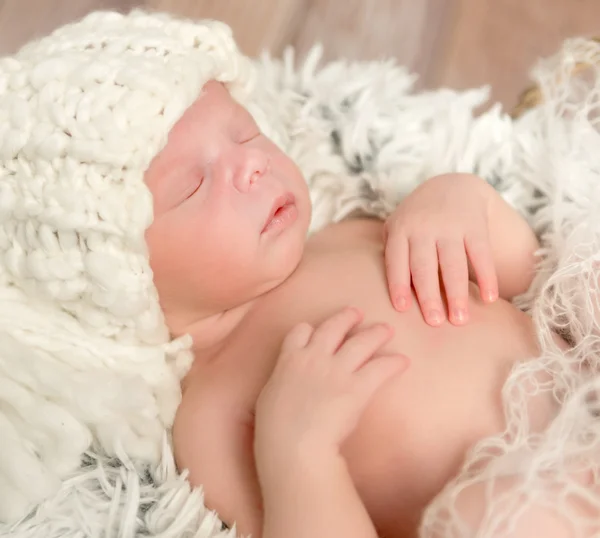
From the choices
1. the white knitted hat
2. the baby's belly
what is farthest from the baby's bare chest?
the white knitted hat

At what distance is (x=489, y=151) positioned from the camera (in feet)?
3.42

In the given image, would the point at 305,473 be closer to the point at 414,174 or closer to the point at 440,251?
the point at 440,251

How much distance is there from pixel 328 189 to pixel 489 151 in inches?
9.4

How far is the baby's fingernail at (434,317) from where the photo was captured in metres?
0.79

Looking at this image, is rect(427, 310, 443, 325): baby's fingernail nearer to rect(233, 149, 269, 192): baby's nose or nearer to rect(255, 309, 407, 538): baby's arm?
rect(255, 309, 407, 538): baby's arm

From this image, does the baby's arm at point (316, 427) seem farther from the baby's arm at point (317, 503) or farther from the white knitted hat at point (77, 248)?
the white knitted hat at point (77, 248)

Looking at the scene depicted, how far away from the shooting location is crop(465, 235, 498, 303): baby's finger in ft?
2.69

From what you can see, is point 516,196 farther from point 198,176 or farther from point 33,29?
point 33,29

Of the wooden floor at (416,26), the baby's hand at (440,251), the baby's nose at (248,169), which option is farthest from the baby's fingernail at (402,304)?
the wooden floor at (416,26)

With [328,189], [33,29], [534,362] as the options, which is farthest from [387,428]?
[33,29]

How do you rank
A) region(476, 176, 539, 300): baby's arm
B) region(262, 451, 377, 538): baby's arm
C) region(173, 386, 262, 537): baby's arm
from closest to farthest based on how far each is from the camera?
1. region(262, 451, 377, 538): baby's arm
2. region(173, 386, 262, 537): baby's arm
3. region(476, 176, 539, 300): baby's arm

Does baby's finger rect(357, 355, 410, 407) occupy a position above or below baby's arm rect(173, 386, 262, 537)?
above

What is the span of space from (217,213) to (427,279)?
0.25 meters

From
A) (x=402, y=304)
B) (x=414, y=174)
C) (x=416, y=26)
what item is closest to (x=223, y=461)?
(x=402, y=304)
